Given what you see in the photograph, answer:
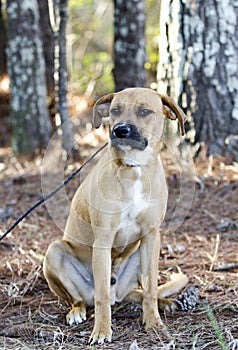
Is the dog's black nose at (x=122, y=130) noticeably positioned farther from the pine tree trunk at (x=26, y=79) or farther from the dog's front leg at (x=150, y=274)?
the pine tree trunk at (x=26, y=79)

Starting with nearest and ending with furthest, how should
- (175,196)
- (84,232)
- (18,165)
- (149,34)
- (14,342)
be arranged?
(14,342) → (84,232) → (175,196) → (18,165) → (149,34)

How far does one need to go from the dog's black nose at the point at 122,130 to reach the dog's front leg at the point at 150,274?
726 millimetres

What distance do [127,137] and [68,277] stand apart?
1.13 metres

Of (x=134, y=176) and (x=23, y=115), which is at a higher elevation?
(x=134, y=176)

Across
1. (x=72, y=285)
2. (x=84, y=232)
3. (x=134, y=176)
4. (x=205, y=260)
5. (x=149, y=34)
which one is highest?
(x=134, y=176)

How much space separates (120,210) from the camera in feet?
13.0

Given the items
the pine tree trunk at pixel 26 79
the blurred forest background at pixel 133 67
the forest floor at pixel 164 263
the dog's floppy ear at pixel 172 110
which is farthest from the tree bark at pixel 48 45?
the dog's floppy ear at pixel 172 110

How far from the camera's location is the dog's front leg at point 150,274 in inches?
162

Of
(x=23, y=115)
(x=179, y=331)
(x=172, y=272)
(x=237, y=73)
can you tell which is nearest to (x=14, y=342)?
(x=179, y=331)

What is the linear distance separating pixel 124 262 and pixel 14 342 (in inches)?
41.1

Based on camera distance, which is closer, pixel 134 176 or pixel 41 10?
pixel 134 176

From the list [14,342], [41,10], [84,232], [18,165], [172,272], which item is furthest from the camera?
[41,10]

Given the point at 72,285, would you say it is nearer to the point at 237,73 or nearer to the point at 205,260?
the point at 205,260

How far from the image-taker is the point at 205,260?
5191mm
